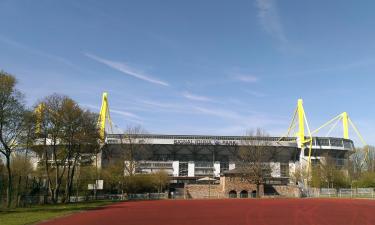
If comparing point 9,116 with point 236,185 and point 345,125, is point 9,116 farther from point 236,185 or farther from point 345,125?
point 345,125

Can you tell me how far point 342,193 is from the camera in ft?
225

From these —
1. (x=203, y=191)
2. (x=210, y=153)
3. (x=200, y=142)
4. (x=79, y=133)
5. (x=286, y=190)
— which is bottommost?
(x=203, y=191)

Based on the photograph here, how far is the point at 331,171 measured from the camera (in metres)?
81.9

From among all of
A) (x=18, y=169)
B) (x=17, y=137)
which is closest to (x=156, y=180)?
(x=18, y=169)

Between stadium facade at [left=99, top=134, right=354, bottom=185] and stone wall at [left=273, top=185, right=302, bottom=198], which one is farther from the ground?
stadium facade at [left=99, top=134, right=354, bottom=185]

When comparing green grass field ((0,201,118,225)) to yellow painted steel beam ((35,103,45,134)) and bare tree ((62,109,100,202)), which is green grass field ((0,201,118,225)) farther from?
bare tree ((62,109,100,202))

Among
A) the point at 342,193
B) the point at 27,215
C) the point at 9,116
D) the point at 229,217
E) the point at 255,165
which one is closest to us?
the point at 229,217

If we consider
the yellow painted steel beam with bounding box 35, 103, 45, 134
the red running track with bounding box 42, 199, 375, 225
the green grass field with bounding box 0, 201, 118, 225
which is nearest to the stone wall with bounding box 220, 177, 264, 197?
the yellow painted steel beam with bounding box 35, 103, 45, 134

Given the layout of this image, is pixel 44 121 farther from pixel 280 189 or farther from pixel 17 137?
pixel 280 189

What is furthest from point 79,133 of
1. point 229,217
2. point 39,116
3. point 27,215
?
point 229,217

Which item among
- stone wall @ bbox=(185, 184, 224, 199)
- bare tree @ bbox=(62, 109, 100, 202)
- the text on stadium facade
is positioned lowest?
stone wall @ bbox=(185, 184, 224, 199)

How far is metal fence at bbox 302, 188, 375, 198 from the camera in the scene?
64.1 meters

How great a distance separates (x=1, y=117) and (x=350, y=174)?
248 feet

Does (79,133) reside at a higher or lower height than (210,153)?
lower
